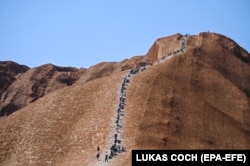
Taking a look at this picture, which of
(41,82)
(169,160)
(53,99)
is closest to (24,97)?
(41,82)

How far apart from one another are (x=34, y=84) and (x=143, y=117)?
247ft

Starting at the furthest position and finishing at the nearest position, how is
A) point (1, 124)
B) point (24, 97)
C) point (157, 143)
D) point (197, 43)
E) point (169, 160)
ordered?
point (24, 97)
point (197, 43)
point (1, 124)
point (157, 143)
point (169, 160)

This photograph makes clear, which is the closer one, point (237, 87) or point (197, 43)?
point (237, 87)

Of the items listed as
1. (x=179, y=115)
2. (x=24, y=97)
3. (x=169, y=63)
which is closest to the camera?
(x=179, y=115)

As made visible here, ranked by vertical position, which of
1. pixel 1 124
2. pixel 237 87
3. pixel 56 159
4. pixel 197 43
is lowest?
pixel 56 159

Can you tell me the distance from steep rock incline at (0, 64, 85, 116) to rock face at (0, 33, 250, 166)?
52073 millimetres

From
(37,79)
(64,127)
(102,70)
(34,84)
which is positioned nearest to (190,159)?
(64,127)

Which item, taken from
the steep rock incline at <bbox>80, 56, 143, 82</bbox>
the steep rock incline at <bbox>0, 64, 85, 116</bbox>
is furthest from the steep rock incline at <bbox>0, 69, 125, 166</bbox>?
the steep rock incline at <bbox>0, 64, 85, 116</bbox>

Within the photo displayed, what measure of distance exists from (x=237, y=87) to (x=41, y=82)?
233ft

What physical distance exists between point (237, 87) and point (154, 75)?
17.4 metres

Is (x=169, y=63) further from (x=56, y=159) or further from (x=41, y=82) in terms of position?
(x=41, y=82)

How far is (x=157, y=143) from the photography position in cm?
6153

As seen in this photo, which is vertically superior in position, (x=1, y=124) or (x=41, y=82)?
(x=41, y=82)

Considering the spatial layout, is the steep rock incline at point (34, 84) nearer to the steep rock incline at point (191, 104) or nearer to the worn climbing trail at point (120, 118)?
the worn climbing trail at point (120, 118)
